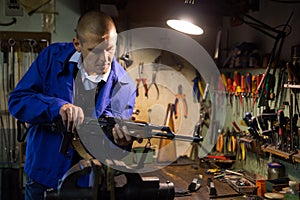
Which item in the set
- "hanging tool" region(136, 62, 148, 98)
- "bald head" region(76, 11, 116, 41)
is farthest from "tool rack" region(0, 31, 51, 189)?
"bald head" region(76, 11, 116, 41)

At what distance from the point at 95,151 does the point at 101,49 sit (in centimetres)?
44

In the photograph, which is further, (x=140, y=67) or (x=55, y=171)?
(x=140, y=67)

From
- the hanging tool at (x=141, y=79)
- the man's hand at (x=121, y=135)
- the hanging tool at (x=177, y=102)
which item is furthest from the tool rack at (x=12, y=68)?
the man's hand at (x=121, y=135)

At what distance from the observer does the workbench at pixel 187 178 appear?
1.78 m

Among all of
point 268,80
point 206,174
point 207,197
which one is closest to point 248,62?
point 268,80

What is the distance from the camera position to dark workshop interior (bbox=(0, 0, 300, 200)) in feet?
6.42

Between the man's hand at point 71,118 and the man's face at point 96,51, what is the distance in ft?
1.05

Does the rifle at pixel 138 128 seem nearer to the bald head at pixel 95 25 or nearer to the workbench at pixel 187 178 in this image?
the bald head at pixel 95 25

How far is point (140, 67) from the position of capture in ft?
9.39

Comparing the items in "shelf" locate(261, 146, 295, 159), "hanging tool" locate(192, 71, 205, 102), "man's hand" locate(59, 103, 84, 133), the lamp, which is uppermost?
the lamp

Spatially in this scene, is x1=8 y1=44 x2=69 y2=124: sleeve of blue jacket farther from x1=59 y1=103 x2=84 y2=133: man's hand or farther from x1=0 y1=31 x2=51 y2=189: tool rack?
x1=0 y1=31 x2=51 y2=189: tool rack

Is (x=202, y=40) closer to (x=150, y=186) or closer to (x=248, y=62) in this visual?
(x=248, y=62)

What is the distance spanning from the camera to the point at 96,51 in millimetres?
1511

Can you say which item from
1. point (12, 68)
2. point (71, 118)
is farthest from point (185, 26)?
point (12, 68)
